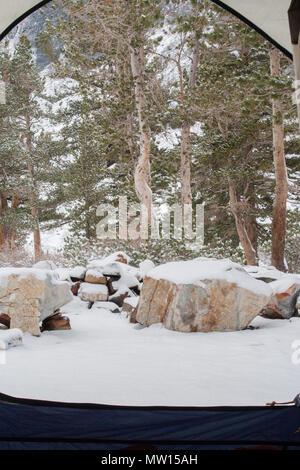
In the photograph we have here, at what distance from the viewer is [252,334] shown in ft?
10.1

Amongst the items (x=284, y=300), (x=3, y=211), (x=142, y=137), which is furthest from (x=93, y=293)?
(x=3, y=211)

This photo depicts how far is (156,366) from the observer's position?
223 cm

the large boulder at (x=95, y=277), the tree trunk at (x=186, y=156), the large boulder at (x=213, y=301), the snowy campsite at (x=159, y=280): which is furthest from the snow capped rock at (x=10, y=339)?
the tree trunk at (x=186, y=156)

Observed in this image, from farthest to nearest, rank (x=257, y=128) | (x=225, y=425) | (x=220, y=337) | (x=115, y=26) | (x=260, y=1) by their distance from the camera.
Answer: (x=257, y=128)
(x=115, y=26)
(x=220, y=337)
(x=260, y=1)
(x=225, y=425)

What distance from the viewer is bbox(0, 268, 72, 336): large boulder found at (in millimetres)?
3057

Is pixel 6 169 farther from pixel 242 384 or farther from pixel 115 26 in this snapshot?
pixel 242 384

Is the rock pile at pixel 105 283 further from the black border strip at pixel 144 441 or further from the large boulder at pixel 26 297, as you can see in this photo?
the black border strip at pixel 144 441

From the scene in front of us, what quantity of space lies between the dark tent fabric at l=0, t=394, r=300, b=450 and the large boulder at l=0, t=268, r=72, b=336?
154 cm

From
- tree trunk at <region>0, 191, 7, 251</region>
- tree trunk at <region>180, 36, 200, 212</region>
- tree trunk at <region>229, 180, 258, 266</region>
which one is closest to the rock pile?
tree trunk at <region>180, 36, 200, 212</region>

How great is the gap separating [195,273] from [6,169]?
944 cm

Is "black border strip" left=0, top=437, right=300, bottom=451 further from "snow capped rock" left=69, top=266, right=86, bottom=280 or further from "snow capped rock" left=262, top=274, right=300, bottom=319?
"snow capped rock" left=69, top=266, right=86, bottom=280

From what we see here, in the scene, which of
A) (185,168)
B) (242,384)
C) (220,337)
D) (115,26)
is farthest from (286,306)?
(115,26)

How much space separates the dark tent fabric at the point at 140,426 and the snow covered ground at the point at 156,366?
135 mm

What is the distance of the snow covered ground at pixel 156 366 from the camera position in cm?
171
